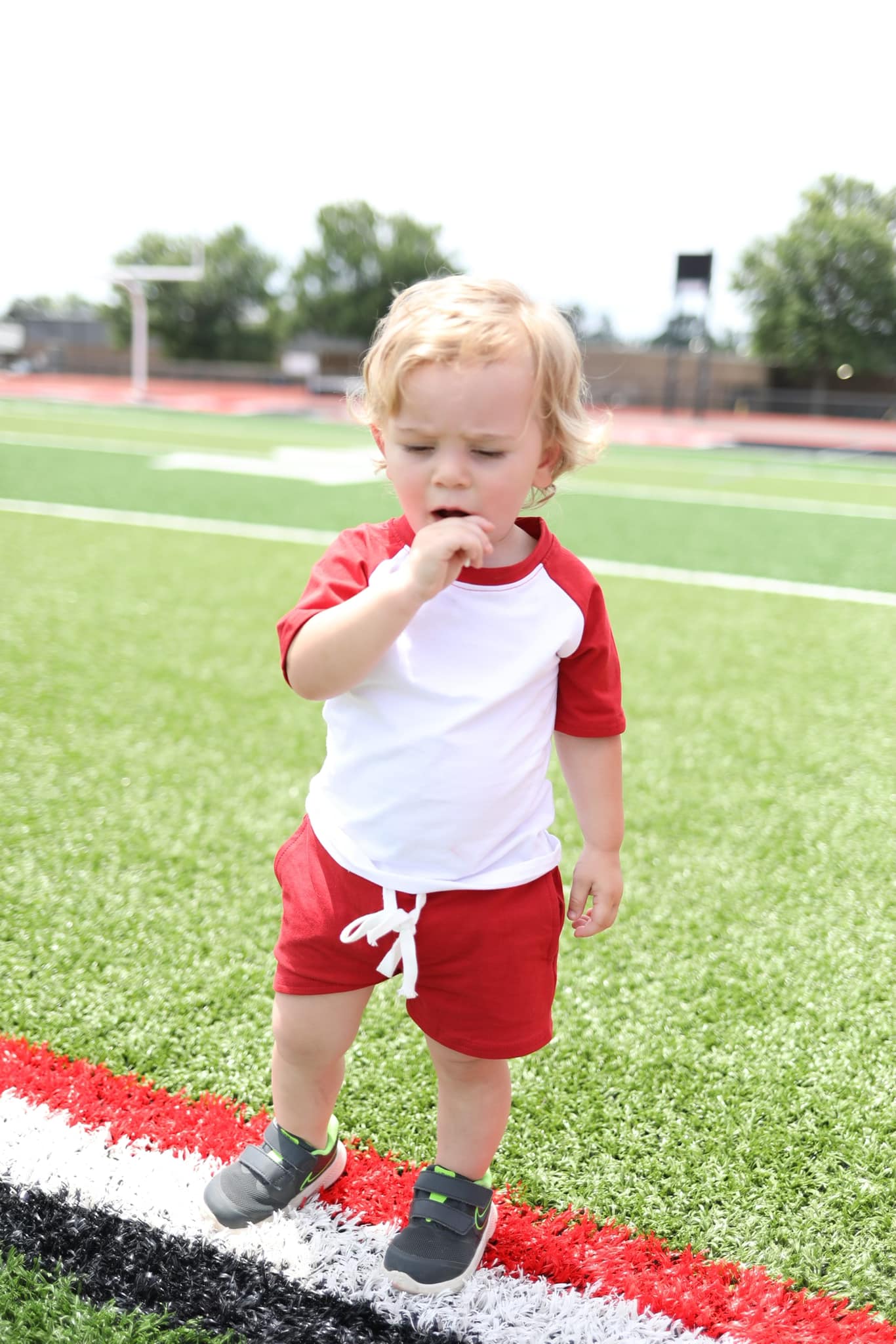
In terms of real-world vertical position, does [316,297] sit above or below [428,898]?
above

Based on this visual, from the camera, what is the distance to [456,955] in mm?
1430

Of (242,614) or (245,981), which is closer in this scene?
(245,981)

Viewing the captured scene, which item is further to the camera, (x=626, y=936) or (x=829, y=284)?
(x=829, y=284)

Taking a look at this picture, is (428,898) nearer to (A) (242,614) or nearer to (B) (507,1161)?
(B) (507,1161)

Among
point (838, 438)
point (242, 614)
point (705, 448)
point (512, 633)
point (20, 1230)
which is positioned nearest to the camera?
point (512, 633)

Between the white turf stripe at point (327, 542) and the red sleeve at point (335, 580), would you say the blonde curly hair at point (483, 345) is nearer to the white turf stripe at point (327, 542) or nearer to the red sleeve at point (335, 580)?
the red sleeve at point (335, 580)

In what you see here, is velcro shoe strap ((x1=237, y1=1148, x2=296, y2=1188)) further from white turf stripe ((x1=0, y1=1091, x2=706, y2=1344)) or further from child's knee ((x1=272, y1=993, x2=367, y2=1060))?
child's knee ((x1=272, y1=993, x2=367, y2=1060))

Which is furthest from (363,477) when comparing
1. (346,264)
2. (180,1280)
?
(346,264)

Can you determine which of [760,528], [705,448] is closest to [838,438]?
[705,448]

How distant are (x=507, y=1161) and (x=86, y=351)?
5978 centimetres

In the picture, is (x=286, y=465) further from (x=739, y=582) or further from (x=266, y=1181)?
(x=266, y=1181)

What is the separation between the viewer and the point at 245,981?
219 centimetres

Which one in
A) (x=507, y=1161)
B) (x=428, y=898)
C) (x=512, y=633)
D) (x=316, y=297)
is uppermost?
(x=316, y=297)

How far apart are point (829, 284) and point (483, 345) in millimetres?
59213
